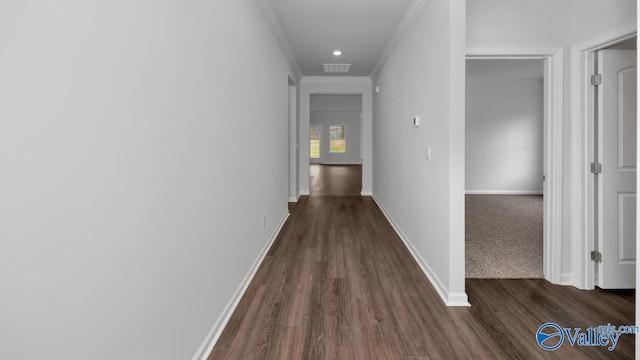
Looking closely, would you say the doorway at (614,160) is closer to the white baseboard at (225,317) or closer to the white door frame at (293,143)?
the white baseboard at (225,317)

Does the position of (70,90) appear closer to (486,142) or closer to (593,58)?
(593,58)

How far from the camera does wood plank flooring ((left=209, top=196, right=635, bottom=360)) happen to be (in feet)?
6.03

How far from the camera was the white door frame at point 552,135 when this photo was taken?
8.88ft

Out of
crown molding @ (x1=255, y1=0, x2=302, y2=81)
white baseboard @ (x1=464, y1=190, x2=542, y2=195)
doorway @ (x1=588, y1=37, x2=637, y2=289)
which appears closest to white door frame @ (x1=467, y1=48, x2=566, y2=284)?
doorway @ (x1=588, y1=37, x2=637, y2=289)

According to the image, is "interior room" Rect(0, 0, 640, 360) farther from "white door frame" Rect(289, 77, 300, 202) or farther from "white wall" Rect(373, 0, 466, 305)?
"white door frame" Rect(289, 77, 300, 202)

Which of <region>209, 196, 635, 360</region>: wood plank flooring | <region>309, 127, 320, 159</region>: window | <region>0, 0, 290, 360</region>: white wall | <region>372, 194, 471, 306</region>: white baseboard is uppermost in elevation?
<region>309, 127, 320, 159</region>: window

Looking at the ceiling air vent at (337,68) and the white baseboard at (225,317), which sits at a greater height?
the ceiling air vent at (337,68)

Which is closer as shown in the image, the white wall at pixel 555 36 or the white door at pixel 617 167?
the white door at pixel 617 167

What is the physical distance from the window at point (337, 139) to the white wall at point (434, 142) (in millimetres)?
12728

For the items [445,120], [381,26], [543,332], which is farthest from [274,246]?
[381,26]

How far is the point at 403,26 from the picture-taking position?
380cm

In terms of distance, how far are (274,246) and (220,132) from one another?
193 centimetres

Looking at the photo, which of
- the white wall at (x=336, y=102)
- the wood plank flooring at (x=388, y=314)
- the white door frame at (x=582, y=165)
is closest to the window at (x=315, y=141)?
the white wall at (x=336, y=102)

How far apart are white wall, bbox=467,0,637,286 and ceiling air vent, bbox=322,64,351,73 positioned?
11.4 ft
